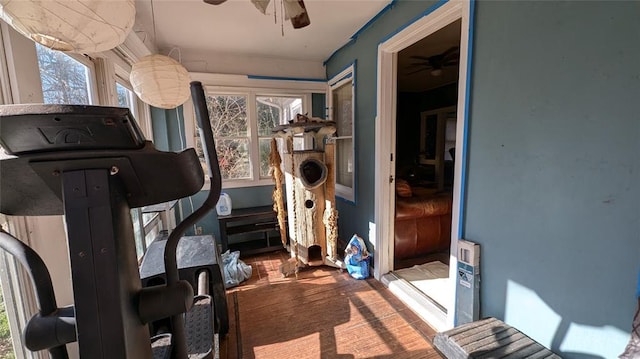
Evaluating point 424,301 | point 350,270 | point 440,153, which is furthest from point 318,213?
point 440,153

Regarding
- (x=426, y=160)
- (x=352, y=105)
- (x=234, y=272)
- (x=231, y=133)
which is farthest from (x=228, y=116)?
(x=426, y=160)

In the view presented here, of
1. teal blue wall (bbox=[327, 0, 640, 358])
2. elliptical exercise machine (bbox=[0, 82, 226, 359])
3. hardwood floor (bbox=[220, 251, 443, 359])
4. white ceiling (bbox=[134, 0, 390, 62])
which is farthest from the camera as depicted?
white ceiling (bbox=[134, 0, 390, 62])

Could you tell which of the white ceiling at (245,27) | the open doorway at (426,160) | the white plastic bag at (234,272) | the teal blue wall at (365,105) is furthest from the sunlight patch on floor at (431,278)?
the white ceiling at (245,27)

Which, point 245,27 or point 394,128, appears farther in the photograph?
point 245,27

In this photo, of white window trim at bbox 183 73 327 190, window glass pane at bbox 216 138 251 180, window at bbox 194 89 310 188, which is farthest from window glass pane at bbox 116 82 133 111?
window glass pane at bbox 216 138 251 180

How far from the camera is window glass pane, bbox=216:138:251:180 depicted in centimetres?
344

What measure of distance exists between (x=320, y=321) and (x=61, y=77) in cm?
225

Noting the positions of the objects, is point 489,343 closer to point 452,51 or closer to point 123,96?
point 452,51

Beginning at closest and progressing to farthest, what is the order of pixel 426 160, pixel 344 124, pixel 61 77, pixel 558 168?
pixel 558 168, pixel 61 77, pixel 344 124, pixel 426 160

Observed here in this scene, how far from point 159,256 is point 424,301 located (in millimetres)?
1968

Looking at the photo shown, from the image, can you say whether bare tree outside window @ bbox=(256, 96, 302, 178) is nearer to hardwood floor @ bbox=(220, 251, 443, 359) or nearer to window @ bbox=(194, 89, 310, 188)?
window @ bbox=(194, 89, 310, 188)

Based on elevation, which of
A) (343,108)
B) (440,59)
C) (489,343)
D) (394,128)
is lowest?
(489,343)

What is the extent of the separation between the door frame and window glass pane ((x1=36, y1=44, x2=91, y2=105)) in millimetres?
2119

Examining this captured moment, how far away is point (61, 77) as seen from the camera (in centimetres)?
143
